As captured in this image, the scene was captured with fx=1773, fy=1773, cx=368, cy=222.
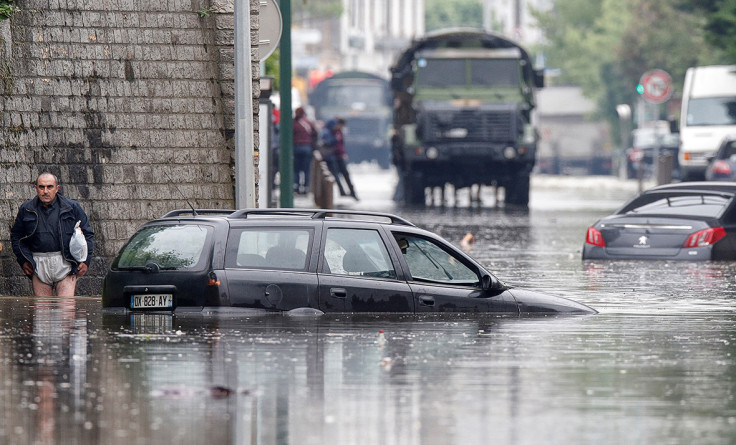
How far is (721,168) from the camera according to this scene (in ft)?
127

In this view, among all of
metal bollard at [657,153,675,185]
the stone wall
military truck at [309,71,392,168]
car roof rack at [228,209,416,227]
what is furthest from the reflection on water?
military truck at [309,71,392,168]

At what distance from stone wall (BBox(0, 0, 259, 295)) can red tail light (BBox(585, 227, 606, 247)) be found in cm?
623

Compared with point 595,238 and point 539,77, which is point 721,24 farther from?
point 595,238

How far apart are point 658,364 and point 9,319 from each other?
19.0 feet

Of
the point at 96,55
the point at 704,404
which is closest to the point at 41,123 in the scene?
the point at 96,55

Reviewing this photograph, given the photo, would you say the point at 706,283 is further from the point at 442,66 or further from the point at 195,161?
the point at 442,66

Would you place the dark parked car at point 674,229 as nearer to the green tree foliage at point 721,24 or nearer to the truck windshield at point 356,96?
the green tree foliage at point 721,24

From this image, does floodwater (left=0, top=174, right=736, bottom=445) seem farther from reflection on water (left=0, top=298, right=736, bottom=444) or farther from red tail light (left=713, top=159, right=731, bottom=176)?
red tail light (left=713, top=159, right=731, bottom=176)

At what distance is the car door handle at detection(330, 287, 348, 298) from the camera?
46.8 ft

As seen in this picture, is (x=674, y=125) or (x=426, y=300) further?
(x=674, y=125)

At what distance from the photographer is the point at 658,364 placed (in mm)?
11984

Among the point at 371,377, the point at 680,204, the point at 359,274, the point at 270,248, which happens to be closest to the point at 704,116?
the point at 680,204

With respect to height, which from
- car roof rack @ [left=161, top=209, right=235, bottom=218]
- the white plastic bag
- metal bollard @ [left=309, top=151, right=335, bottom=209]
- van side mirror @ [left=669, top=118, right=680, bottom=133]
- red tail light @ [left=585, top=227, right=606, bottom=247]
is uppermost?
car roof rack @ [left=161, top=209, right=235, bottom=218]

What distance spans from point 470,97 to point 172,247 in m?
26.4
